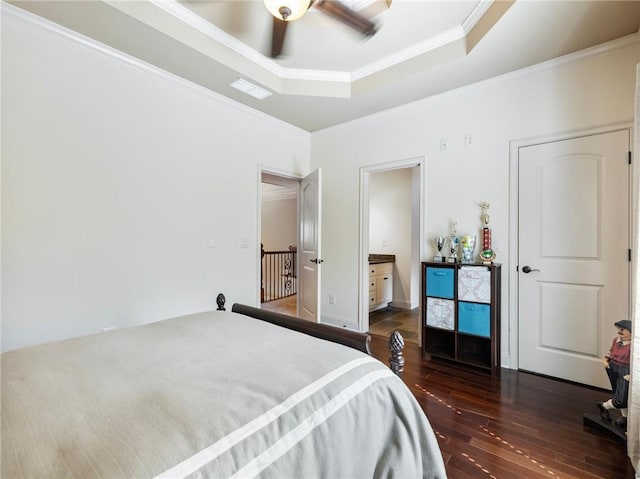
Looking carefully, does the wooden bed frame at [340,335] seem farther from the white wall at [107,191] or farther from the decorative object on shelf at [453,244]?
the decorative object on shelf at [453,244]

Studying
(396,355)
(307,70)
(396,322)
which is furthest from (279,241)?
(396,355)

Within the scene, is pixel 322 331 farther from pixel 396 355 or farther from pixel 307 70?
pixel 307 70

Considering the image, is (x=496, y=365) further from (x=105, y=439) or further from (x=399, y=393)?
(x=105, y=439)

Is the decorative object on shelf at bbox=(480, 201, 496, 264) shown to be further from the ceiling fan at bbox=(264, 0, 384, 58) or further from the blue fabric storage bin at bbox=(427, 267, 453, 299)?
the ceiling fan at bbox=(264, 0, 384, 58)

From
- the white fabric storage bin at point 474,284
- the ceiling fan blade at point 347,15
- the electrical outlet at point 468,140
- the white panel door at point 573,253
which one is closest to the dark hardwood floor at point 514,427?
the white panel door at point 573,253

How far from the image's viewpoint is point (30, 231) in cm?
208

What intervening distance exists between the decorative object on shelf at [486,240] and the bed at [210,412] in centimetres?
189

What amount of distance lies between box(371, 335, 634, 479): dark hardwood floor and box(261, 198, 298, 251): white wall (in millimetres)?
5772

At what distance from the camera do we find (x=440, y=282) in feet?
9.66

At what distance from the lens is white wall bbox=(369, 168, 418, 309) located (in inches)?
203

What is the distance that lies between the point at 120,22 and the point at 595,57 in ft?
12.0

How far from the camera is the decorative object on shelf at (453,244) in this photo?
2.99m

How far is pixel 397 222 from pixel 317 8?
3.97 m

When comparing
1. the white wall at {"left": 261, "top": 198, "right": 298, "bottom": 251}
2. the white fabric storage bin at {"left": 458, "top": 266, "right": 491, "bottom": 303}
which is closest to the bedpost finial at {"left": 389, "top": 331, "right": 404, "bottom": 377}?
the white fabric storage bin at {"left": 458, "top": 266, "right": 491, "bottom": 303}
